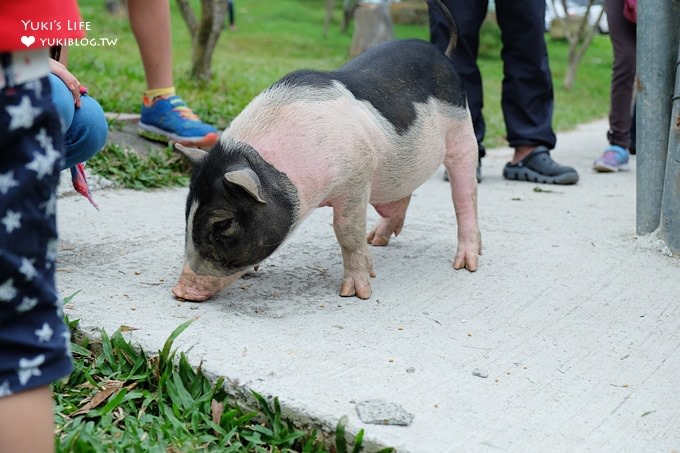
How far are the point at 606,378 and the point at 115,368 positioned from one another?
1.30m

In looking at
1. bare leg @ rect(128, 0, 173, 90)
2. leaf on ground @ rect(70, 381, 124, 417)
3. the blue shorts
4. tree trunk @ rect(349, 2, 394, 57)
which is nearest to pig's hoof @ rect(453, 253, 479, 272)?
leaf on ground @ rect(70, 381, 124, 417)

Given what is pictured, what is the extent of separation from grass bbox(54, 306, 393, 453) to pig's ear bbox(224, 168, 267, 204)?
43 centimetres

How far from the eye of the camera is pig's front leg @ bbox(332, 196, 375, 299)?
280cm

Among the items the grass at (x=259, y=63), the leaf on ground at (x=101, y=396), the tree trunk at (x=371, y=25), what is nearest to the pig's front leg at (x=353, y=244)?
the leaf on ground at (x=101, y=396)

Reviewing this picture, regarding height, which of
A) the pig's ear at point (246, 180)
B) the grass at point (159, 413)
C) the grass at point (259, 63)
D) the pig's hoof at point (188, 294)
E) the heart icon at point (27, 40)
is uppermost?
the heart icon at point (27, 40)

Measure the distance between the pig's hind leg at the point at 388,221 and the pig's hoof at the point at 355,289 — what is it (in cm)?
57

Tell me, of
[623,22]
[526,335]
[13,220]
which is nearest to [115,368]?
[13,220]

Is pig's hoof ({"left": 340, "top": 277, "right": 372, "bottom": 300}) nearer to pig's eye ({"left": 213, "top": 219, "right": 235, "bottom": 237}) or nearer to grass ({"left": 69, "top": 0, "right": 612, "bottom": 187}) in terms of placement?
pig's eye ({"left": 213, "top": 219, "right": 235, "bottom": 237})

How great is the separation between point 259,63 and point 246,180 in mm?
10059

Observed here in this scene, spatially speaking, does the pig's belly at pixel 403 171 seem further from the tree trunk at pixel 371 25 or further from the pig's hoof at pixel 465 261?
the tree trunk at pixel 371 25

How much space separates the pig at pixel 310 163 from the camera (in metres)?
2.57

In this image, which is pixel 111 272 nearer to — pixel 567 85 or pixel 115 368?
pixel 115 368

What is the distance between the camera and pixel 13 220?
1.39 metres

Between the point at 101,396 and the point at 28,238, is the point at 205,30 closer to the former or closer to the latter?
the point at 101,396
